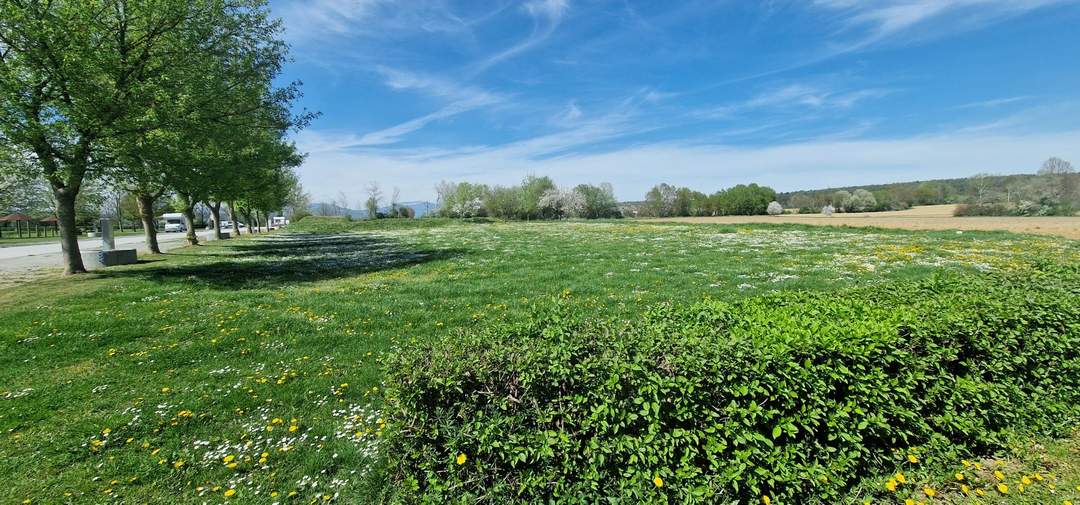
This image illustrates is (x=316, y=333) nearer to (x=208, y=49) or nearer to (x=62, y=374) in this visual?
(x=62, y=374)

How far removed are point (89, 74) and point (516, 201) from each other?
102 metres

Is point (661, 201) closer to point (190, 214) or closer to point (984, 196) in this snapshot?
point (984, 196)

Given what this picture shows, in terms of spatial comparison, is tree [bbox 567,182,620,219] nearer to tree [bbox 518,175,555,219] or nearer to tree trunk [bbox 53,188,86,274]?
tree [bbox 518,175,555,219]

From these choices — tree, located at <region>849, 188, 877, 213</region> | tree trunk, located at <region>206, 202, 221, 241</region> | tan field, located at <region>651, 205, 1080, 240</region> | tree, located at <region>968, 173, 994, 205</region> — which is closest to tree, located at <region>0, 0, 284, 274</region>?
tree trunk, located at <region>206, 202, 221, 241</region>

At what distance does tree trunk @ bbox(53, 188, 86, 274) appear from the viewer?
53.7 ft

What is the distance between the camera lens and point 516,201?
114938 millimetres

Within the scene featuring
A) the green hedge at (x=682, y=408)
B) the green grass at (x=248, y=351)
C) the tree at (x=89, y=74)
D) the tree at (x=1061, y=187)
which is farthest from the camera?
the tree at (x=1061, y=187)

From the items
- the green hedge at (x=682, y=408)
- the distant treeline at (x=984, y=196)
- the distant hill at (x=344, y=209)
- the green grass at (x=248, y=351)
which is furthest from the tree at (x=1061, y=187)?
the distant hill at (x=344, y=209)

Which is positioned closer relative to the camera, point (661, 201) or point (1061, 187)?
point (1061, 187)

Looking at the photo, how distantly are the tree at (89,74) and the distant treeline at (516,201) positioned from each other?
93.7 metres

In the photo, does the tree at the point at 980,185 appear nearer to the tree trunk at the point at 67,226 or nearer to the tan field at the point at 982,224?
the tan field at the point at 982,224

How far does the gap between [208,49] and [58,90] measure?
17.8ft

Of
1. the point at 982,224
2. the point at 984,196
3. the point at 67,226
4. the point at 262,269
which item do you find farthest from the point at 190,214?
the point at 984,196

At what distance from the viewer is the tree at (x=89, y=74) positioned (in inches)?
522
